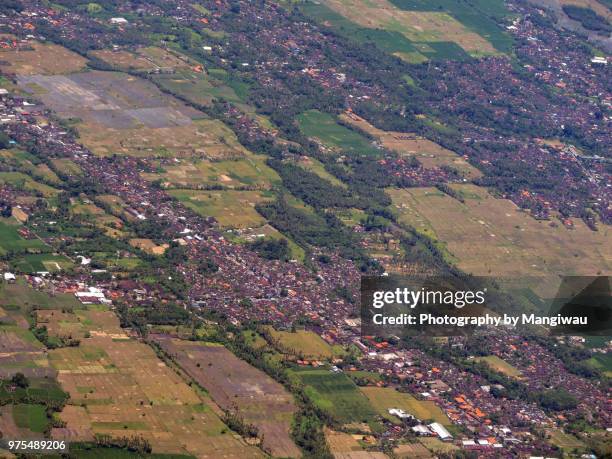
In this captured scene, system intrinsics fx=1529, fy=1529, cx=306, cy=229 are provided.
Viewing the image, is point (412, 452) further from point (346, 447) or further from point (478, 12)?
point (478, 12)

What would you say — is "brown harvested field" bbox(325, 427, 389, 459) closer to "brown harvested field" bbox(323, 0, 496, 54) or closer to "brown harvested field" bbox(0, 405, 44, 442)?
"brown harvested field" bbox(0, 405, 44, 442)

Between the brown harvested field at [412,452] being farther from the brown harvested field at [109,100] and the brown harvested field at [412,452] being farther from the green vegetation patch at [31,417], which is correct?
the brown harvested field at [109,100]

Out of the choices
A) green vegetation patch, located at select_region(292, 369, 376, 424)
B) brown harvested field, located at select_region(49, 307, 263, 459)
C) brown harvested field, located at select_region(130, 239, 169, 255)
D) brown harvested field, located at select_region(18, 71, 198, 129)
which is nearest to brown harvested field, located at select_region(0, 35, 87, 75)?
brown harvested field, located at select_region(18, 71, 198, 129)

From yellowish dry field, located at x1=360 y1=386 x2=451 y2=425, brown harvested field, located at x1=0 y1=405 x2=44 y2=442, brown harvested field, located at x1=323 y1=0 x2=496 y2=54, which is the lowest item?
brown harvested field, located at x1=0 y1=405 x2=44 y2=442

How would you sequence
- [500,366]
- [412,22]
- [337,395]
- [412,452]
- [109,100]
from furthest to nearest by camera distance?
[412,22] → [109,100] → [500,366] → [337,395] → [412,452]

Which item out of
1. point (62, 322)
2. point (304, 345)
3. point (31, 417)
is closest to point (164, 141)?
point (304, 345)

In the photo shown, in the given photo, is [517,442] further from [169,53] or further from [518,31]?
[518,31]
